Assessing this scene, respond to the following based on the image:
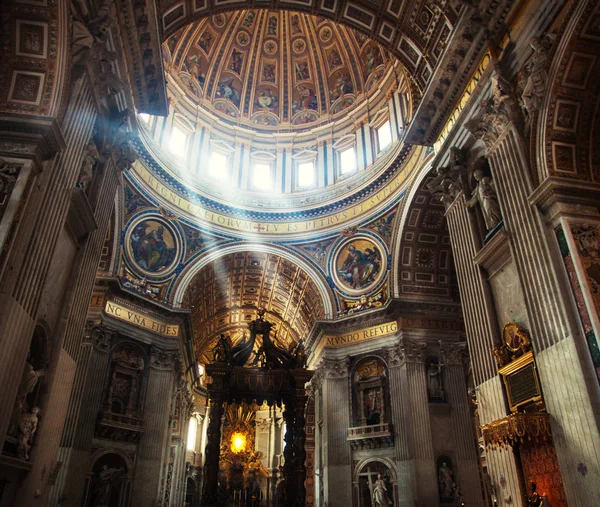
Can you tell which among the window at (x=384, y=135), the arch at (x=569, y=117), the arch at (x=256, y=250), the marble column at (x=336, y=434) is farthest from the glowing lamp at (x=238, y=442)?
the arch at (x=569, y=117)

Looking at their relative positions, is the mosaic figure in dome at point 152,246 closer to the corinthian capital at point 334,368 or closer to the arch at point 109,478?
the arch at point 109,478

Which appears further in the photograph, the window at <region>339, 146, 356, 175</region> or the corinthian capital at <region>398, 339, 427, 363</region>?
the window at <region>339, 146, 356, 175</region>

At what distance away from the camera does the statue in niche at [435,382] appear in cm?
1895

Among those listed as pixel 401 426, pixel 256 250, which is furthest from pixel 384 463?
pixel 256 250

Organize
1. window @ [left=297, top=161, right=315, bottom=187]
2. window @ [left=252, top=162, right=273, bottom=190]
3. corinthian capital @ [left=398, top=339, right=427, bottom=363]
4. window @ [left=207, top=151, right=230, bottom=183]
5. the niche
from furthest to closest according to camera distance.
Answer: window @ [left=252, top=162, right=273, bottom=190] < window @ [left=297, top=161, right=315, bottom=187] < window @ [left=207, top=151, right=230, bottom=183] < the niche < corinthian capital @ [left=398, top=339, right=427, bottom=363]

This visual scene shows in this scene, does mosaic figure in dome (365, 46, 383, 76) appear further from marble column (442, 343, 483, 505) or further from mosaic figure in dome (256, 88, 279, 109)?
marble column (442, 343, 483, 505)

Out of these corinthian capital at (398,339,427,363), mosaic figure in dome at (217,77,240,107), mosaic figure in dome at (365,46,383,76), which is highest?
mosaic figure in dome at (217,77,240,107)

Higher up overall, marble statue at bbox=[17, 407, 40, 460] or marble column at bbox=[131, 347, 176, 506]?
marble column at bbox=[131, 347, 176, 506]

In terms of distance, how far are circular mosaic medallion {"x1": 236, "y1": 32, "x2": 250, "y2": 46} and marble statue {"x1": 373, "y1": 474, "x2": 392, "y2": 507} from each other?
2204 cm

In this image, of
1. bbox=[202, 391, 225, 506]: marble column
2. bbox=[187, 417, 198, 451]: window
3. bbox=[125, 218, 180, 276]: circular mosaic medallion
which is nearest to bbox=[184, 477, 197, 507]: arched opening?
bbox=[187, 417, 198, 451]: window

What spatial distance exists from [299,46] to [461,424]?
67.4 feet

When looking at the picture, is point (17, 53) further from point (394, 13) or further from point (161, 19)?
point (394, 13)

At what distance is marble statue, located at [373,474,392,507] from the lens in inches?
699

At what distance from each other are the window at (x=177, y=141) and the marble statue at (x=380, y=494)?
55.3ft
